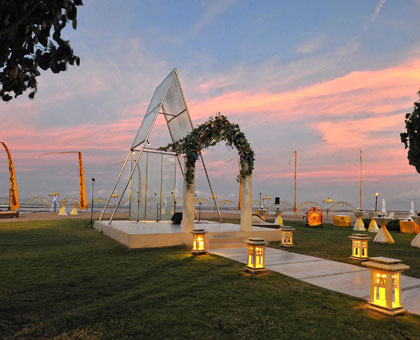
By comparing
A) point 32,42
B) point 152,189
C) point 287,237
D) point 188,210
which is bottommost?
point 287,237

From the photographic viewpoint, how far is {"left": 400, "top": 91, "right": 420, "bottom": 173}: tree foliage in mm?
9242

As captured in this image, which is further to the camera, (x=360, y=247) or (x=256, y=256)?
(x=360, y=247)

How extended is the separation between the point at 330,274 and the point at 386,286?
7.29 ft

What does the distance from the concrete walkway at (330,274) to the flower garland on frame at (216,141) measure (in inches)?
130

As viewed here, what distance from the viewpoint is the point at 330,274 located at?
20.5 ft

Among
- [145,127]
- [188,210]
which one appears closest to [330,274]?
[188,210]

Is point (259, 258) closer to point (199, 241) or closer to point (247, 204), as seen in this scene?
point (199, 241)

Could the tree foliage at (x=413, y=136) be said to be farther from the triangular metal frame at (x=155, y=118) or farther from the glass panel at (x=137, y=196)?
the glass panel at (x=137, y=196)

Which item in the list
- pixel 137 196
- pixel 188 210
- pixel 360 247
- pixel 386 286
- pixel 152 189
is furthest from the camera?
pixel 152 189

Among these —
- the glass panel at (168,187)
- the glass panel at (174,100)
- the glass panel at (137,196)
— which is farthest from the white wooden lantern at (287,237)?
the glass panel at (137,196)

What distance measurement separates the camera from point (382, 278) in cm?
419

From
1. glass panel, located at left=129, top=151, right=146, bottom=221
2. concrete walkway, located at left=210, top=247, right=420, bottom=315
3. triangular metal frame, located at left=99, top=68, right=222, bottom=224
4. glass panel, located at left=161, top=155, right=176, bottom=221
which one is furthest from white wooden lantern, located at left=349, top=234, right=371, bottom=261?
glass panel, located at left=129, top=151, right=146, bottom=221

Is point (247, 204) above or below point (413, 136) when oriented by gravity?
below

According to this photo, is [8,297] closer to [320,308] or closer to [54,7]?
[54,7]
